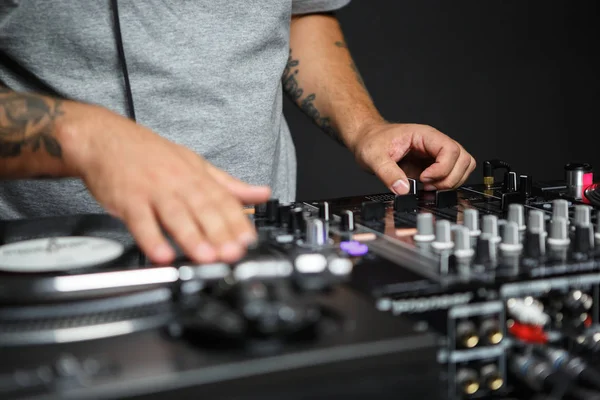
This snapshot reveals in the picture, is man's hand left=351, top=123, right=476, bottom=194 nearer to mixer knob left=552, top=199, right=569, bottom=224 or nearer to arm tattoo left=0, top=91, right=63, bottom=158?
mixer knob left=552, top=199, right=569, bottom=224

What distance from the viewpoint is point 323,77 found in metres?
1.85

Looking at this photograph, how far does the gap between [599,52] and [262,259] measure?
3405mm

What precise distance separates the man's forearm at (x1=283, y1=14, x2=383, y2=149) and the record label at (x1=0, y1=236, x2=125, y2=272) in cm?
90

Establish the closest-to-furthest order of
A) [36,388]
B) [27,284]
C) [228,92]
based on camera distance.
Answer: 1. [36,388]
2. [27,284]
3. [228,92]

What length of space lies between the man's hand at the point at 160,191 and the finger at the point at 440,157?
0.59 meters

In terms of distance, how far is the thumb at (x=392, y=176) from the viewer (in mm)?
1324

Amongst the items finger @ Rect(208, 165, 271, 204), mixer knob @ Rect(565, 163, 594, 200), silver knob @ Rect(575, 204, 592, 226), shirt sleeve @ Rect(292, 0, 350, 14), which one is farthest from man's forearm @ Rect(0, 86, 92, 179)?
shirt sleeve @ Rect(292, 0, 350, 14)

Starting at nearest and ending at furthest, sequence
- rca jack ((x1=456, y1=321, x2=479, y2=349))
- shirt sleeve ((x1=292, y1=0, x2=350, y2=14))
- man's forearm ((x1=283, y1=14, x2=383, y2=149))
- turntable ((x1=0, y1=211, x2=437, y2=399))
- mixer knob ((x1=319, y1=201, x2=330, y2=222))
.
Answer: turntable ((x1=0, y1=211, x2=437, y2=399)) < rca jack ((x1=456, y1=321, x2=479, y2=349)) < mixer knob ((x1=319, y1=201, x2=330, y2=222)) < man's forearm ((x1=283, y1=14, x2=383, y2=149)) < shirt sleeve ((x1=292, y1=0, x2=350, y2=14))

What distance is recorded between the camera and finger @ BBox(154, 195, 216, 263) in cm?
81

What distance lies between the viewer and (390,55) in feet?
10.6

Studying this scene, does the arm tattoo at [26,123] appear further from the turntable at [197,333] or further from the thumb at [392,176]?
the thumb at [392,176]

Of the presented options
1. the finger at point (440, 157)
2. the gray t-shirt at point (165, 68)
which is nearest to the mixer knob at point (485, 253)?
the finger at point (440, 157)

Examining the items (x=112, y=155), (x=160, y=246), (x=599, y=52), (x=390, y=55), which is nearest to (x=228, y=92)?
(x=112, y=155)

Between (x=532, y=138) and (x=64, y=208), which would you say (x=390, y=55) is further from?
(x=64, y=208)
